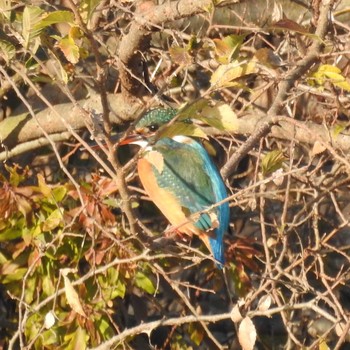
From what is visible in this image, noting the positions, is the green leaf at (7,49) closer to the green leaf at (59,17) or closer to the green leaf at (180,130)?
the green leaf at (59,17)

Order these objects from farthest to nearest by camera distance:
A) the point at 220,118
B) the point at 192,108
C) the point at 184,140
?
the point at 184,140 < the point at 220,118 < the point at 192,108

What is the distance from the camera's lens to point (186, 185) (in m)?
3.52

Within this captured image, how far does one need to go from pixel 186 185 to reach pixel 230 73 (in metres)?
1.46

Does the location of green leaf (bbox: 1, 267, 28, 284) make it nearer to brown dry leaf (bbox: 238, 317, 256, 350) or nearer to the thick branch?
the thick branch

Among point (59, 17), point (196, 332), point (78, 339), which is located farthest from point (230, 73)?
point (196, 332)

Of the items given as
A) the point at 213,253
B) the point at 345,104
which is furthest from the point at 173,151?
the point at 345,104

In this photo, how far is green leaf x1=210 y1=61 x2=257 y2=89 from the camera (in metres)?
2.07

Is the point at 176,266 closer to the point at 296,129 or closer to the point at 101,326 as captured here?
the point at 101,326

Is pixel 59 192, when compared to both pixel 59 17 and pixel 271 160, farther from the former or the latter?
pixel 59 17

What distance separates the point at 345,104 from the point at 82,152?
4.11 feet

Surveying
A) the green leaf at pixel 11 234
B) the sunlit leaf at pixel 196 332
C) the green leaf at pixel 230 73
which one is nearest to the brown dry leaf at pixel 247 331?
the green leaf at pixel 230 73

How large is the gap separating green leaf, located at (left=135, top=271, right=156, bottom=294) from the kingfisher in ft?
0.85

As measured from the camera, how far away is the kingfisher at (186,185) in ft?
11.0

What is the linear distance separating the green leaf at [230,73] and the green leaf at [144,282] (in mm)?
1636
